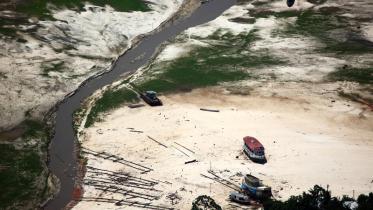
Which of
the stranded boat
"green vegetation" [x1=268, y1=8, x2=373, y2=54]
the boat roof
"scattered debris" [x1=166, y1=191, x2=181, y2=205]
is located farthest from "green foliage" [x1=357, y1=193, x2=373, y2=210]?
"green vegetation" [x1=268, y1=8, x2=373, y2=54]

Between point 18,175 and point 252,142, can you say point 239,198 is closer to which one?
point 252,142

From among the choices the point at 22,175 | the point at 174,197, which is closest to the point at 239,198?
the point at 174,197

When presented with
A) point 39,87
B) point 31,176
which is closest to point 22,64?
point 39,87

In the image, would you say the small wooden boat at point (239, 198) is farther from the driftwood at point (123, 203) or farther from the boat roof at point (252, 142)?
the boat roof at point (252, 142)

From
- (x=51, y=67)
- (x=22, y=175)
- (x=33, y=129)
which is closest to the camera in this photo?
(x=22, y=175)

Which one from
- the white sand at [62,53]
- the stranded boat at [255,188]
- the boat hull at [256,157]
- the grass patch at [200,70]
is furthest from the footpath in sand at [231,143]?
the white sand at [62,53]

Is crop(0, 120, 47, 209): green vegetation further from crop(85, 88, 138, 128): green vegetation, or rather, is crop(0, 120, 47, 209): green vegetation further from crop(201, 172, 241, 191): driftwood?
crop(201, 172, 241, 191): driftwood
